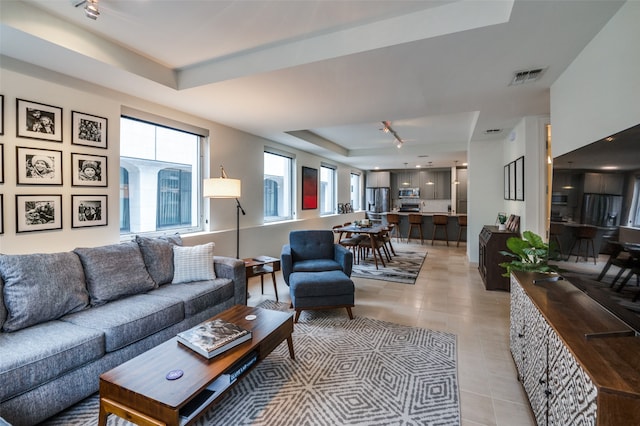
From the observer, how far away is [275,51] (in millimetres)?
2473

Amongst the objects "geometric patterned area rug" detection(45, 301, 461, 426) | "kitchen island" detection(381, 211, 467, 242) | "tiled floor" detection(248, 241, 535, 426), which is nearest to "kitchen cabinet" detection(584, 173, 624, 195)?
"tiled floor" detection(248, 241, 535, 426)

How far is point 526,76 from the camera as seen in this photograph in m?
2.56

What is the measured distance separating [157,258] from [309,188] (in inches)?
174

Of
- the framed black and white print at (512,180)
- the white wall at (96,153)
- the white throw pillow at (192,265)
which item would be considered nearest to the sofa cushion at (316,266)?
the white throw pillow at (192,265)

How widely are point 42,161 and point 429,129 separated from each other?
5.42 meters

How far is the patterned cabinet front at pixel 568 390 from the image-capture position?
974 millimetres

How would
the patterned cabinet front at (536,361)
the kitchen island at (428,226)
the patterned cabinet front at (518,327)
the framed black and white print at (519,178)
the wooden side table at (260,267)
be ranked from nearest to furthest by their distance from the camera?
the patterned cabinet front at (536,361), the patterned cabinet front at (518,327), the wooden side table at (260,267), the framed black and white print at (519,178), the kitchen island at (428,226)

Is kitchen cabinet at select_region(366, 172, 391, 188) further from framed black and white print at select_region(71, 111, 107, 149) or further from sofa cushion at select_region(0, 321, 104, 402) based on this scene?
sofa cushion at select_region(0, 321, 104, 402)

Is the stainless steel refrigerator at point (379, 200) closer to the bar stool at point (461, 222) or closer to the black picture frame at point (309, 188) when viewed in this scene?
the bar stool at point (461, 222)

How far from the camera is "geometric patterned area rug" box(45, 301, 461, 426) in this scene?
67.6 inches

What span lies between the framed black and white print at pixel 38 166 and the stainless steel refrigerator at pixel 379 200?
9390 millimetres

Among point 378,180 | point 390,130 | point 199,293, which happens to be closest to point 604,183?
point 199,293

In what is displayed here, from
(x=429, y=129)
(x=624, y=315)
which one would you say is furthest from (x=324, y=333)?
(x=429, y=129)

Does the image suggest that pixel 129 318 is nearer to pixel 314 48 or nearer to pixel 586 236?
pixel 314 48
